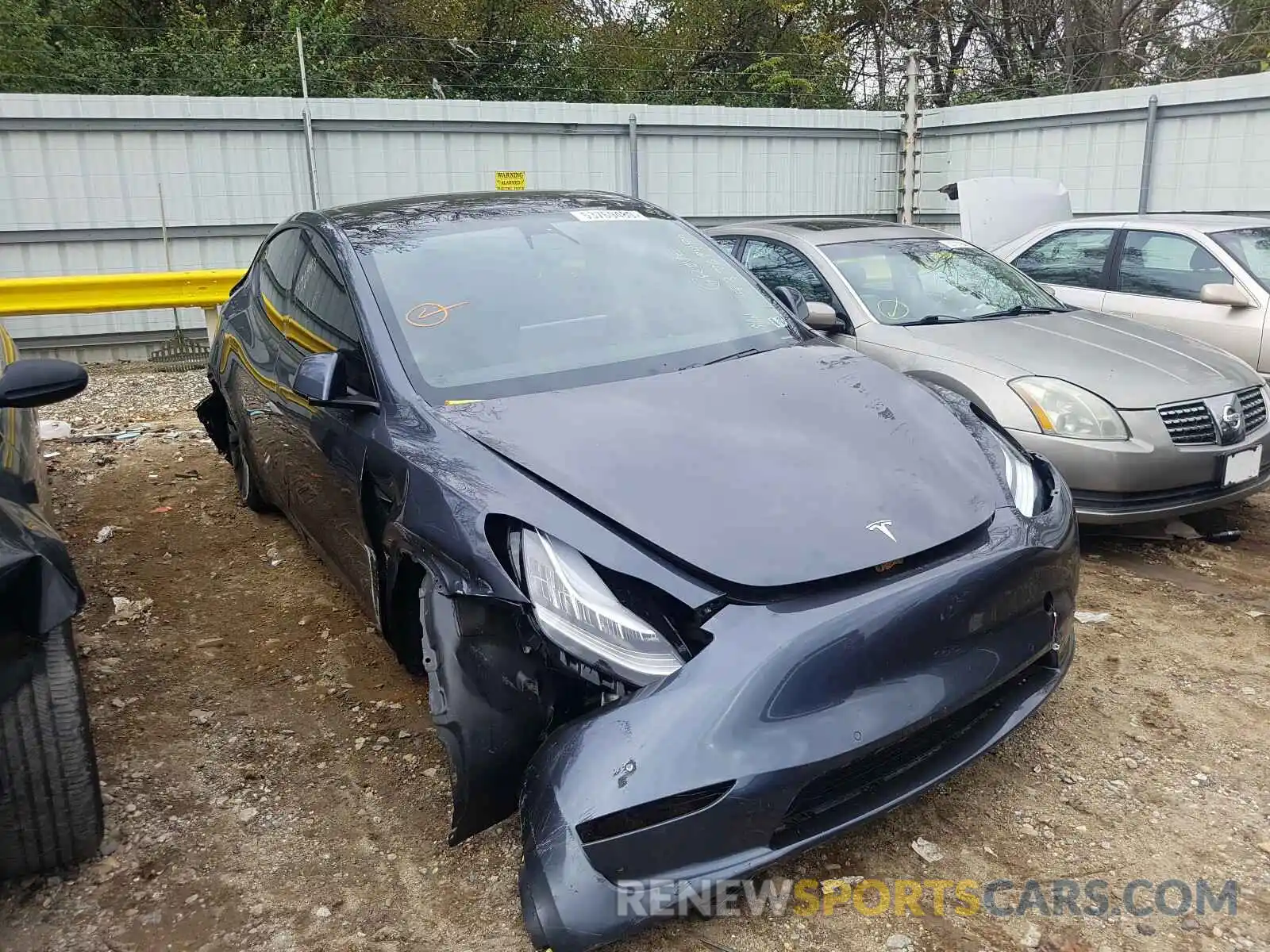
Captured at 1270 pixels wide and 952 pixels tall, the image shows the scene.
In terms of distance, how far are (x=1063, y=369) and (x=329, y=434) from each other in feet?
10.2

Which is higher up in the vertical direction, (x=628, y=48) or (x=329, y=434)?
(x=628, y=48)

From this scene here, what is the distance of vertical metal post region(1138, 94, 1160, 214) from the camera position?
9.84 meters

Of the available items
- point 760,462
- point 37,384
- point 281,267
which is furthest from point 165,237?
point 760,462

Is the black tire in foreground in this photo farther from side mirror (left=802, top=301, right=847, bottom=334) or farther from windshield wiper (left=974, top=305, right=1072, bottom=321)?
windshield wiper (left=974, top=305, right=1072, bottom=321)

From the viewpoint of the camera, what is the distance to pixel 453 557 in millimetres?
2314

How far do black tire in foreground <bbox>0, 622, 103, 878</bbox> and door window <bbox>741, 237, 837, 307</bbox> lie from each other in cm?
395

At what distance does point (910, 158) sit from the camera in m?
11.8

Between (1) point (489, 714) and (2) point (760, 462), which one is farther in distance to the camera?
(2) point (760, 462)

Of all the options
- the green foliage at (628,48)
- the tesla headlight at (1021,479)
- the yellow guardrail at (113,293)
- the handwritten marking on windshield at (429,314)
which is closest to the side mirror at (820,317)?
the tesla headlight at (1021,479)

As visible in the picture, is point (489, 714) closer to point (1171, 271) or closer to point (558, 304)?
point (558, 304)

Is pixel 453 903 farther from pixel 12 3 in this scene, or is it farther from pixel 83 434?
pixel 12 3

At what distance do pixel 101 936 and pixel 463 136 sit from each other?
9063 millimetres

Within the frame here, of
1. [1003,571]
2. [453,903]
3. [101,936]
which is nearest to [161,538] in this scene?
[101,936]

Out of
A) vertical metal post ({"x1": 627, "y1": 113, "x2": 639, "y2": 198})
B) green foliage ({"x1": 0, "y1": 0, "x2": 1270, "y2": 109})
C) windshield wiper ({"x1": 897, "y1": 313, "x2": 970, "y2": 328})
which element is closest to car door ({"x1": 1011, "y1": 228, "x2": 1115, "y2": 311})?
windshield wiper ({"x1": 897, "y1": 313, "x2": 970, "y2": 328})
